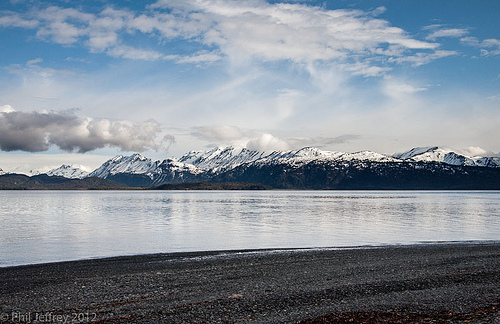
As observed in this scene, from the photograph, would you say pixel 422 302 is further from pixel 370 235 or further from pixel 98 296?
pixel 370 235

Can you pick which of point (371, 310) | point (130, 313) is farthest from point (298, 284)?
point (130, 313)

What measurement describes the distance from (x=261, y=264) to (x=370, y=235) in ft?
68.9

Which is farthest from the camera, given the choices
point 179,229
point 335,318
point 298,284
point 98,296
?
point 179,229

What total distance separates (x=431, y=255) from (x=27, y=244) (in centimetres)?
2981

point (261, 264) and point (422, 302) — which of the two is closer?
point (422, 302)

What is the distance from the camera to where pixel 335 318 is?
11898mm

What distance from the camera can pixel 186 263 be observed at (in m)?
23.0

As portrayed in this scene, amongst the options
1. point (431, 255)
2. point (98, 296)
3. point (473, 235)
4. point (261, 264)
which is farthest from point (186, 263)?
point (473, 235)

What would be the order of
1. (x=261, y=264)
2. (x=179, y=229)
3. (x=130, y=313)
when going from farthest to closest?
(x=179, y=229)
(x=261, y=264)
(x=130, y=313)

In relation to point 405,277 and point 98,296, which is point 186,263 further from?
point 405,277

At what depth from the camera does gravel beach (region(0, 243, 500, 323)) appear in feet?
40.4

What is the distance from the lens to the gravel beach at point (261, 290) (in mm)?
12328

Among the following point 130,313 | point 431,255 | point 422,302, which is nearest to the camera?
point 130,313

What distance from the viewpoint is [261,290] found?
15445mm
